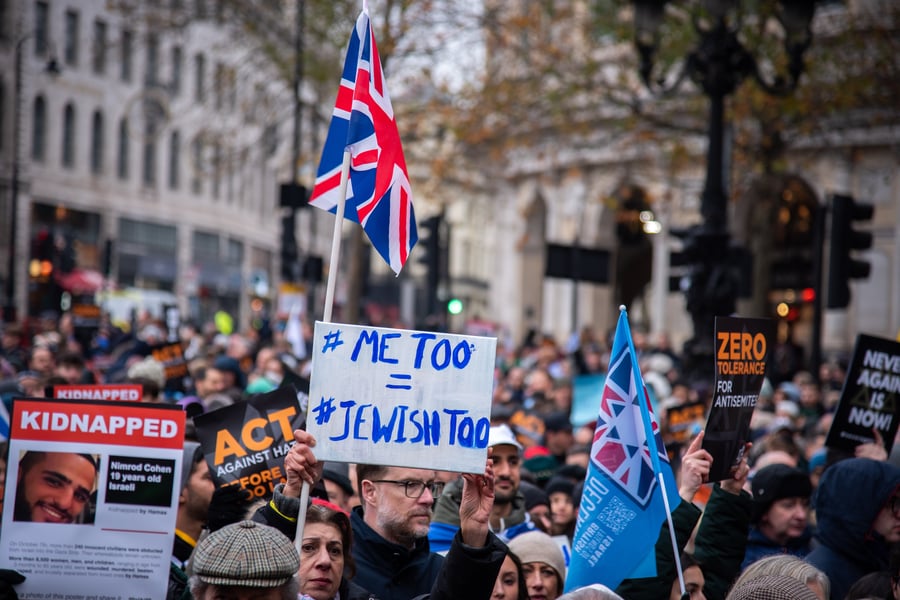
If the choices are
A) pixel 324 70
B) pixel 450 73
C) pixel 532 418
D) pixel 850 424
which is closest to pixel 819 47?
pixel 450 73

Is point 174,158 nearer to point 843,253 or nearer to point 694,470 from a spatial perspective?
point 843,253

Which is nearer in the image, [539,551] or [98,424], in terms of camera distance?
[98,424]

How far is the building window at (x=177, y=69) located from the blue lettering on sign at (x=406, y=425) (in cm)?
5165

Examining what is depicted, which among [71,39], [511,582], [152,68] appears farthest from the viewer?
[152,68]

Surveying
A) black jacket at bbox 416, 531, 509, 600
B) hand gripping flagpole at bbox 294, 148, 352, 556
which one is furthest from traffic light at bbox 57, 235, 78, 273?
black jacket at bbox 416, 531, 509, 600

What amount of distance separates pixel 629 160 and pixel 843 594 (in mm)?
27899

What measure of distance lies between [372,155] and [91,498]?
1836 mm

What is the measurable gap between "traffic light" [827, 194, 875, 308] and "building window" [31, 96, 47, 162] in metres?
40.9

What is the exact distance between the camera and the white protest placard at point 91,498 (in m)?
5.32

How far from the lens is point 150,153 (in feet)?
184

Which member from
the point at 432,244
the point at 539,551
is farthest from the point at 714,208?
the point at 539,551

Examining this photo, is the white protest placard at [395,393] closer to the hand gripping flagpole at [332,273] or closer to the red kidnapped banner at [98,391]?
the hand gripping flagpole at [332,273]

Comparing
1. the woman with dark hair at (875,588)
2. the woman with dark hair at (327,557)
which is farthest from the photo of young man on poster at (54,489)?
the woman with dark hair at (875,588)

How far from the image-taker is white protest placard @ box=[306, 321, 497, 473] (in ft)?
16.1
